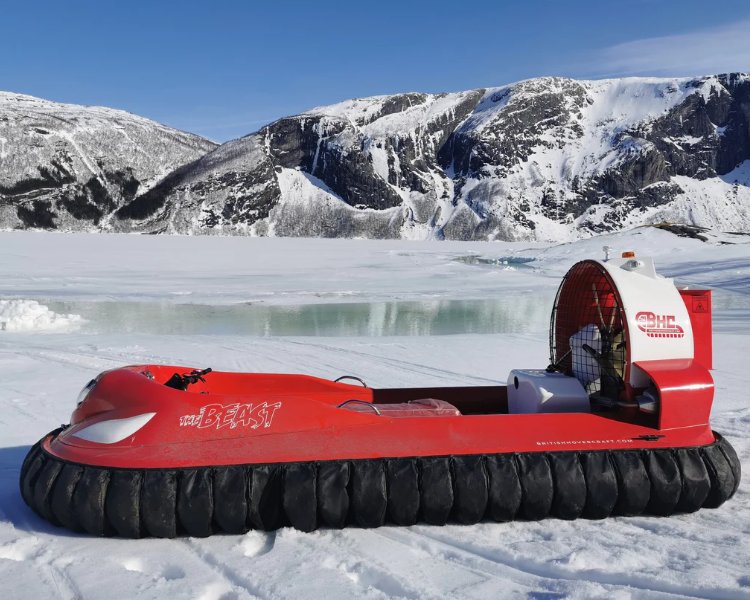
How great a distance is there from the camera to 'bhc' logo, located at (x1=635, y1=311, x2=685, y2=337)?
3.47 meters

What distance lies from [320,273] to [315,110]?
123 m

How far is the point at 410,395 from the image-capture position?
4371mm

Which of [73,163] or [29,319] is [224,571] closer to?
[29,319]

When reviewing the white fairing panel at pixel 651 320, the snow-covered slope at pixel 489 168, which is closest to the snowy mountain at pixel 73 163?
→ the snow-covered slope at pixel 489 168

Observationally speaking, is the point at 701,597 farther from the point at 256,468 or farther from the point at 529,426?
the point at 256,468

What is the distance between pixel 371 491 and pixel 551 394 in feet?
4.18

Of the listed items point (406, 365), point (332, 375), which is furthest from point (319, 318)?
point (332, 375)

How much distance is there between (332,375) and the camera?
6.79m

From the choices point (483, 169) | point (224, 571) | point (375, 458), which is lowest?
point (224, 571)

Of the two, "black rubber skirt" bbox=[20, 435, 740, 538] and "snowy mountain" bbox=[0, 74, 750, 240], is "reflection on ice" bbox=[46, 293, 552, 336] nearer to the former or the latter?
"black rubber skirt" bbox=[20, 435, 740, 538]

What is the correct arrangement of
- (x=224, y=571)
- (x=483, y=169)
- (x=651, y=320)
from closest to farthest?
(x=224, y=571), (x=651, y=320), (x=483, y=169)

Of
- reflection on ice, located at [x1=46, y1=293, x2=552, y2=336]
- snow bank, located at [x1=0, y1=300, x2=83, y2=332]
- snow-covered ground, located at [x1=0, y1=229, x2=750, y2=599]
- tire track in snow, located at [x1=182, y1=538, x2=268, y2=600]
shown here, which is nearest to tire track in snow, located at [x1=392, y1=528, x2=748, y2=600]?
snow-covered ground, located at [x1=0, y1=229, x2=750, y2=599]

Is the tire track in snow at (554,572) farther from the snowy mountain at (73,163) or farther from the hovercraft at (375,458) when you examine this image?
the snowy mountain at (73,163)

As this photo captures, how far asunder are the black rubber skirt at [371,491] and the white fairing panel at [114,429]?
0.14 m
